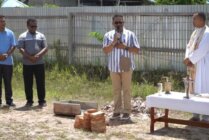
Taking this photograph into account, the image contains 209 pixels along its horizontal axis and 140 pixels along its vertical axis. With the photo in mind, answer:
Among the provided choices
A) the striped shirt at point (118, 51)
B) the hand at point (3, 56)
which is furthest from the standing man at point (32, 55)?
the striped shirt at point (118, 51)

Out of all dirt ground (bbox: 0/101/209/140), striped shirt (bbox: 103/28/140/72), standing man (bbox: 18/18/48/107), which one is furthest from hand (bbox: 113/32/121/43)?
standing man (bbox: 18/18/48/107)

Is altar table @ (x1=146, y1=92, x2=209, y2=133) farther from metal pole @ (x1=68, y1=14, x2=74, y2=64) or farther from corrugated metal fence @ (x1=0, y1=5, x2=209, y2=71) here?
metal pole @ (x1=68, y1=14, x2=74, y2=64)

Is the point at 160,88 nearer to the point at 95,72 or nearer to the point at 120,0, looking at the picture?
the point at 95,72

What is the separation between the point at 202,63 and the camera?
922cm

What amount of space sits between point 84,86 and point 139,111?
3444 millimetres

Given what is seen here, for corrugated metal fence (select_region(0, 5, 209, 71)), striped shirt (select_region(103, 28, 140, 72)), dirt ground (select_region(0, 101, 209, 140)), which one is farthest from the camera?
corrugated metal fence (select_region(0, 5, 209, 71))

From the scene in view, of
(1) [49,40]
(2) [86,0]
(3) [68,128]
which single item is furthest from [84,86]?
(2) [86,0]

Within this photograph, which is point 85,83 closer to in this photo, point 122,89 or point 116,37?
point 122,89

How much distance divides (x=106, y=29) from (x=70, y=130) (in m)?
6.49

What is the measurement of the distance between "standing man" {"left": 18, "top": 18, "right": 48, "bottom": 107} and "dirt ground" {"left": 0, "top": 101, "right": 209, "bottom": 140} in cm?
114

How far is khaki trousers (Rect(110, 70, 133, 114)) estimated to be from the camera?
9633mm

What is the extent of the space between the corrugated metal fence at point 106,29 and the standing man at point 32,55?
3.66 meters

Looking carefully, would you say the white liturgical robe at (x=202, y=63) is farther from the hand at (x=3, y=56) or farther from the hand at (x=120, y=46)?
the hand at (x=3, y=56)

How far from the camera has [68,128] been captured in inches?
353
